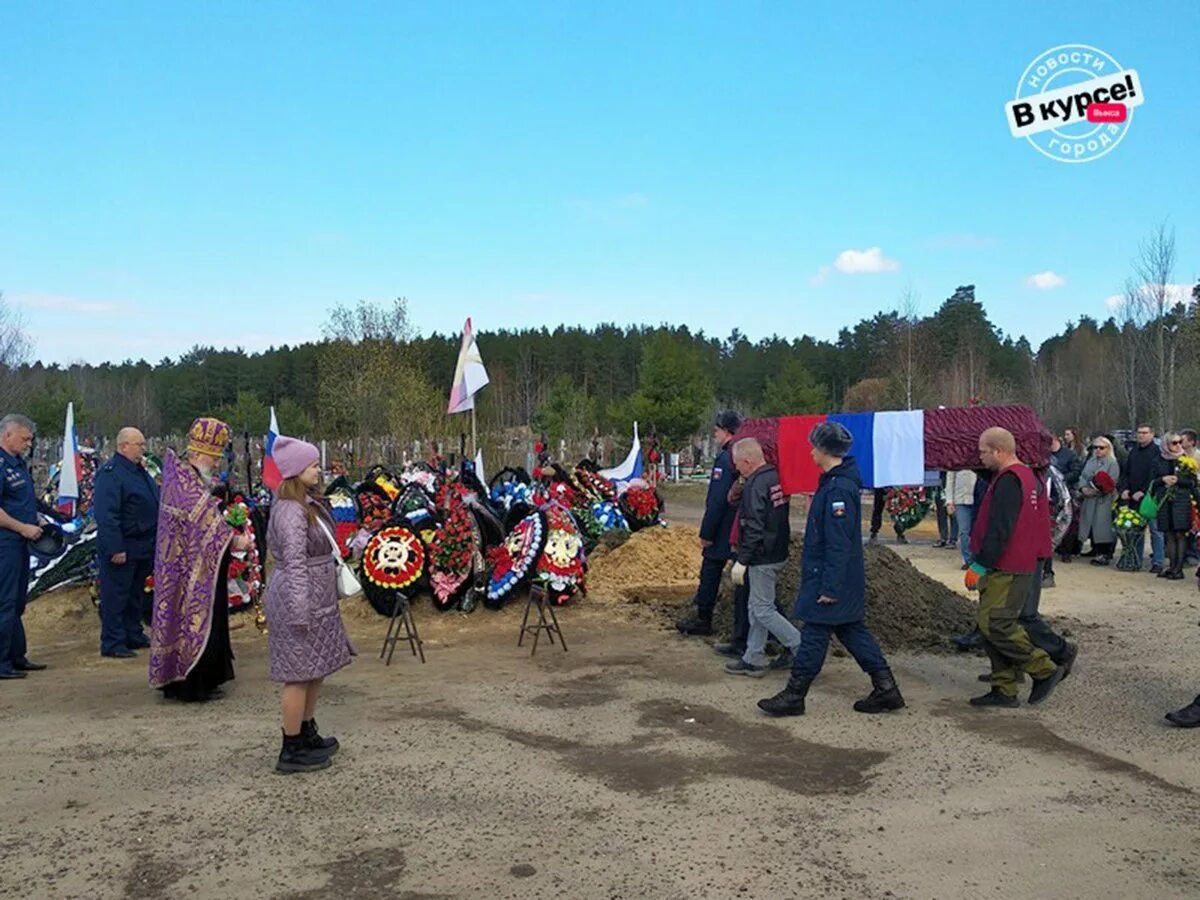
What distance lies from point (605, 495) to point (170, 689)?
7.74m

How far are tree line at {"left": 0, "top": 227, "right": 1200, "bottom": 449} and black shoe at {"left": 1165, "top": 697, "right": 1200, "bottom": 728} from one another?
1643 cm

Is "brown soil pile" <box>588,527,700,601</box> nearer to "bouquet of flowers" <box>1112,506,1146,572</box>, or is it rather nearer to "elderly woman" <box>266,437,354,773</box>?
"elderly woman" <box>266,437,354,773</box>

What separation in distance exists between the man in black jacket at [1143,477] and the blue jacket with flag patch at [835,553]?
27.5ft

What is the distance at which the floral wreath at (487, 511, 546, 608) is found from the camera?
956 centimetres

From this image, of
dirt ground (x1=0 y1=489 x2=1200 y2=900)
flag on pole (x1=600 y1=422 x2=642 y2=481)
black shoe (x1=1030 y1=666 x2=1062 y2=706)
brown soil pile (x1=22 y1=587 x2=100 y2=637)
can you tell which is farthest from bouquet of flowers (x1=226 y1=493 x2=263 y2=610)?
black shoe (x1=1030 y1=666 x2=1062 y2=706)

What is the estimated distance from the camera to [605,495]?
44.6ft

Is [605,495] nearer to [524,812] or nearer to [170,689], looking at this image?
[170,689]

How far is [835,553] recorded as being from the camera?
5.93 m

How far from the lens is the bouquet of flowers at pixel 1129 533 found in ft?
41.3

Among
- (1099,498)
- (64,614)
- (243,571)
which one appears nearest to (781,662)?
(243,571)

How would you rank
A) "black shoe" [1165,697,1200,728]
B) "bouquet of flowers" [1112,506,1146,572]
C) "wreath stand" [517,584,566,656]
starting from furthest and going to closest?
"bouquet of flowers" [1112,506,1146,572]
"wreath stand" [517,584,566,656]
"black shoe" [1165,697,1200,728]

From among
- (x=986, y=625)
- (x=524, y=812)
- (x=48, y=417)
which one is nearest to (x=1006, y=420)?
(x=986, y=625)

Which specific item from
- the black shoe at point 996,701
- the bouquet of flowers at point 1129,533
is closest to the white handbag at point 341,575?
the black shoe at point 996,701

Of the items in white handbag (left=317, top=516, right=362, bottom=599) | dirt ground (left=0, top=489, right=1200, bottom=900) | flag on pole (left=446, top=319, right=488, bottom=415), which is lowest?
dirt ground (left=0, top=489, right=1200, bottom=900)
